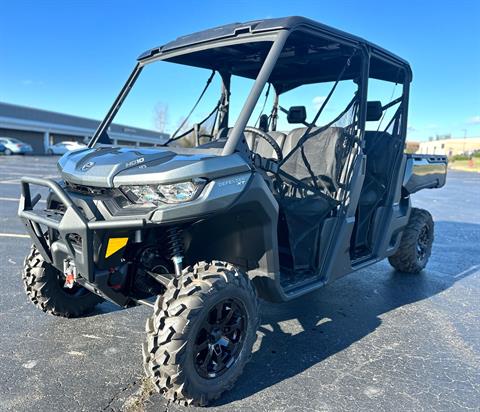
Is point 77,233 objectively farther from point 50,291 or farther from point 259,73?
point 259,73

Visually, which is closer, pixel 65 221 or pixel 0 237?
pixel 65 221

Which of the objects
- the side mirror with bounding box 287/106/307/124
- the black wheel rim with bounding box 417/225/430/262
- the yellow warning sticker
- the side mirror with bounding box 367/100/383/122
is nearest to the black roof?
the side mirror with bounding box 367/100/383/122

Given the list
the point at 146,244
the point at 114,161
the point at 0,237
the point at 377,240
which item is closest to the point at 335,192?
the point at 377,240

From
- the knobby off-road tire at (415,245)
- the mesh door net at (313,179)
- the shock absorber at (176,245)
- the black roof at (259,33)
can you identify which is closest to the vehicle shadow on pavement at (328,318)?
the knobby off-road tire at (415,245)

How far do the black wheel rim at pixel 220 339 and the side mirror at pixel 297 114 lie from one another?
2.15 meters

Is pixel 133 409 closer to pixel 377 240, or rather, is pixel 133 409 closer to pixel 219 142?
pixel 219 142

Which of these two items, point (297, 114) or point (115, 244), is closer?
point (115, 244)

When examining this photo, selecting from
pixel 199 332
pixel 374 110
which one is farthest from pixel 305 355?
pixel 374 110

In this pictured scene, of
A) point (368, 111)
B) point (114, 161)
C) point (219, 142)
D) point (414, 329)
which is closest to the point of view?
point (114, 161)

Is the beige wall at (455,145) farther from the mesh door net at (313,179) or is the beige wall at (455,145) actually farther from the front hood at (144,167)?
the front hood at (144,167)

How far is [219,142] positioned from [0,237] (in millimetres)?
4884

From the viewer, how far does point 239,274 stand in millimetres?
2617

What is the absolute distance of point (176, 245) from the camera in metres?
2.70

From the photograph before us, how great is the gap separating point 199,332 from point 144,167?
1047 mm
